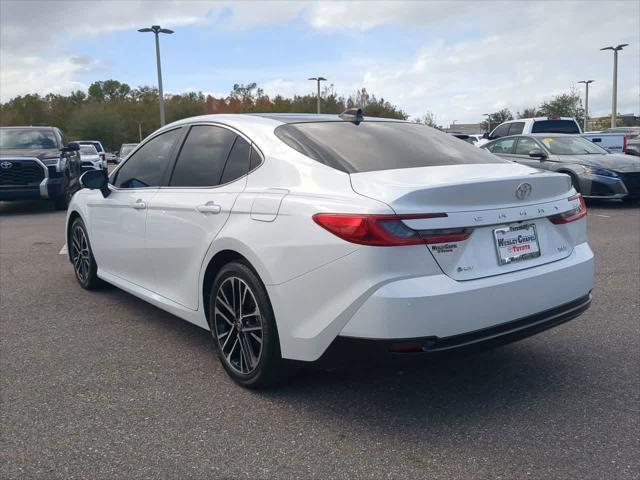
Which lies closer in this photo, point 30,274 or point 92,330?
point 92,330

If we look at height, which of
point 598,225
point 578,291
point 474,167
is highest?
point 474,167

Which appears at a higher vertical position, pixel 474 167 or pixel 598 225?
pixel 474 167

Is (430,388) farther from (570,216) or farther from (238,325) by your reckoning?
(570,216)

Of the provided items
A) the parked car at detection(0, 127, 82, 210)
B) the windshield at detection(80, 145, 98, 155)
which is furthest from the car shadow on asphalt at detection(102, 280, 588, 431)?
the windshield at detection(80, 145, 98, 155)

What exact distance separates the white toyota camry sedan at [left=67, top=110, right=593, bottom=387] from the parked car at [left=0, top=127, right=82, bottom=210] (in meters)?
9.94

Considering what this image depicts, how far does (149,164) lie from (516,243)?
2864 millimetres

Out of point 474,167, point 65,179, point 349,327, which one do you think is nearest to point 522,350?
point 474,167

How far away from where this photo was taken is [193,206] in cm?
405

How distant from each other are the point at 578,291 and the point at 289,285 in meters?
1.59

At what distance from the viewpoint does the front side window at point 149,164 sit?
15.4 feet

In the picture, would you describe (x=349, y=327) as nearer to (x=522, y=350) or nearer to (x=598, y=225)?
(x=522, y=350)

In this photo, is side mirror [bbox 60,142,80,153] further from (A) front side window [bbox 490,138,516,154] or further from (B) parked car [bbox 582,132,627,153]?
(B) parked car [bbox 582,132,627,153]

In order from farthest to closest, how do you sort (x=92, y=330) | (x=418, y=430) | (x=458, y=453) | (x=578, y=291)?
(x=92, y=330) → (x=578, y=291) → (x=418, y=430) → (x=458, y=453)

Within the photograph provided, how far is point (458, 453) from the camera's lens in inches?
115
